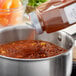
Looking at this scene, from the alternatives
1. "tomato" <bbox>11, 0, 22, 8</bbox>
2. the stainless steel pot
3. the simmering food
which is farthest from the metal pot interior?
"tomato" <bbox>11, 0, 22, 8</bbox>

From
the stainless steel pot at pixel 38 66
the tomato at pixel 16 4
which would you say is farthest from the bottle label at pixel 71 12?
the tomato at pixel 16 4

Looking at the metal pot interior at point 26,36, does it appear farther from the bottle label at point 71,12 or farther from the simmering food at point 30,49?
the bottle label at point 71,12

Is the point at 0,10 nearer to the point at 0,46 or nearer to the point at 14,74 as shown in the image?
the point at 0,46

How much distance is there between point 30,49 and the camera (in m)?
1.22

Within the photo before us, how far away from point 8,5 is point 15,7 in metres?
0.05

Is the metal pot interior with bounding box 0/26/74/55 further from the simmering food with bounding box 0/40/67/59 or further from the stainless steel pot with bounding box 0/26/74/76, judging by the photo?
the stainless steel pot with bounding box 0/26/74/76

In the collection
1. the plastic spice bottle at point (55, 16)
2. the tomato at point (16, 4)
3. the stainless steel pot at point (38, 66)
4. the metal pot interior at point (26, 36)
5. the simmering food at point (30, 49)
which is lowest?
the stainless steel pot at point (38, 66)

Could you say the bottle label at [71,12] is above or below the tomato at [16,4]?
below

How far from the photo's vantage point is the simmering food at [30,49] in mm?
1153

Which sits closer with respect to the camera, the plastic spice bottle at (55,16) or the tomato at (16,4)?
the plastic spice bottle at (55,16)

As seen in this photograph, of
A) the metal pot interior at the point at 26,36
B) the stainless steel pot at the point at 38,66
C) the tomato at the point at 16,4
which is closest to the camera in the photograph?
the stainless steel pot at the point at 38,66

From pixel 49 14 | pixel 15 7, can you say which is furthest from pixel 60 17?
pixel 15 7

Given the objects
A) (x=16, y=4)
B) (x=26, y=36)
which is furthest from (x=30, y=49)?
(x=16, y=4)

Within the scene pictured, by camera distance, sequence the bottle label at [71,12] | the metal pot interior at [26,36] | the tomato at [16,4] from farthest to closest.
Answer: the tomato at [16,4] < the metal pot interior at [26,36] < the bottle label at [71,12]
